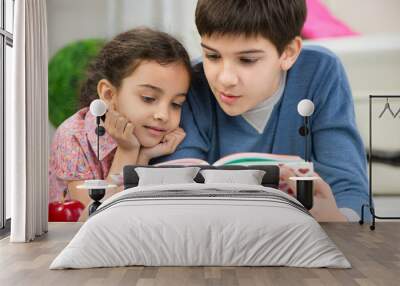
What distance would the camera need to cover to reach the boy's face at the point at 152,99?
24.1 feet

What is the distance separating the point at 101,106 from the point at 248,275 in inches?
136

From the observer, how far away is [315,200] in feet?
24.4

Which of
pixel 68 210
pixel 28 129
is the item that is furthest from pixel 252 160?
pixel 28 129

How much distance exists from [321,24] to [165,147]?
233 centimetres

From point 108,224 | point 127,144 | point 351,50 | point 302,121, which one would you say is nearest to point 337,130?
point 302,121

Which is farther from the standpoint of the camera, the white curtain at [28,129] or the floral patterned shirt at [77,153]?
the floral patterned shirt at [77,153]

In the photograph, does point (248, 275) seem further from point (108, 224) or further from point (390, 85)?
point (390, 85)

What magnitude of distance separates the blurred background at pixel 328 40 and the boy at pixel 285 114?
0.58 feet

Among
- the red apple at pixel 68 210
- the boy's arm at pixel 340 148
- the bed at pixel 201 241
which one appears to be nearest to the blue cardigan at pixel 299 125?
the boy's arm at pixel 340 148

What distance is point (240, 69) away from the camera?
7242mm

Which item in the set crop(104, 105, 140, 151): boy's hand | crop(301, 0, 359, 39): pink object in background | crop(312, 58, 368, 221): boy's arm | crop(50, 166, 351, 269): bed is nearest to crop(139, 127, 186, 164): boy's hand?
crop(104, 105, 140, 151): boy's hand

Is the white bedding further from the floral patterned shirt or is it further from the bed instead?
the floral patterned shirt

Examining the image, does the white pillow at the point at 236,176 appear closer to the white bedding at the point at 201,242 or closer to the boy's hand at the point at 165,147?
the boy's hand at the point at 165,147

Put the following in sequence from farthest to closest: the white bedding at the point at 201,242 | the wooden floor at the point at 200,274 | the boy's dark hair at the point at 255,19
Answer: the boy's dark hair at the point at 255,19
the white bedding at the point at 201,242
the wooden floor at the point at 200,274
